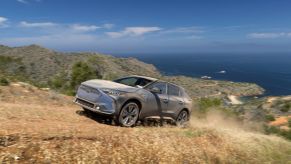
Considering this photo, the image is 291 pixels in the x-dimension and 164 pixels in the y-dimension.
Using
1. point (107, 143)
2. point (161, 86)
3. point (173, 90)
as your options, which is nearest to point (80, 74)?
point (173, 90)

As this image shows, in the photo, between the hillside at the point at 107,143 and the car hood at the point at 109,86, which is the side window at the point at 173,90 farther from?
the hillside at the point at 107,143

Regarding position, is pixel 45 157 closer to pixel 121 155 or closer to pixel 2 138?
pixel 2 138

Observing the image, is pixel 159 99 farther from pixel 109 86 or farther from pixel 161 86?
pixel 109 86

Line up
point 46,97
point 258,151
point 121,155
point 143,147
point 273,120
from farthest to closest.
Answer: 1. point 273,120
2. point 46,97
3. point 258,151
4. point 143,147
5. point 121,155

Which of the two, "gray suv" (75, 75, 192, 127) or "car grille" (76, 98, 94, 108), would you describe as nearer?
"gray suv" (75, 75, 192, 127)

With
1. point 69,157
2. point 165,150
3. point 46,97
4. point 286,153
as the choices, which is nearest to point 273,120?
point 286,153

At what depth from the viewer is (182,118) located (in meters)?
12.7

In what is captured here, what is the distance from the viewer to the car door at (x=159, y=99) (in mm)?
11031

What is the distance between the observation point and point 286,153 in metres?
11.6

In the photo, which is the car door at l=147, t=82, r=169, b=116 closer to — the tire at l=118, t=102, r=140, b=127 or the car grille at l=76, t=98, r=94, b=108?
the tire at l=118, t=102, r=140, b=127

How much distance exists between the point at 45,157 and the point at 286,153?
8862 millimetres

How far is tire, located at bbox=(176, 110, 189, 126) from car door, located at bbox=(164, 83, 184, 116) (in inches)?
12.6

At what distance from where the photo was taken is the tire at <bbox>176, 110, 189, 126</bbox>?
12.4 m

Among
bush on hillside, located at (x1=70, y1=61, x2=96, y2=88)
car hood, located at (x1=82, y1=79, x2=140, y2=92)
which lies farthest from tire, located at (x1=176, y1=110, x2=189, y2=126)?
bush on hillside, located at (x1=70, y1=61, x2=96, y2=88)
